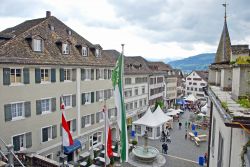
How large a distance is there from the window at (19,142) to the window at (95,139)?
32.4 feet

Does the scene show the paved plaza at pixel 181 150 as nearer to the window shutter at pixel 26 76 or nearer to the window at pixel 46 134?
the window at pixel 46 134

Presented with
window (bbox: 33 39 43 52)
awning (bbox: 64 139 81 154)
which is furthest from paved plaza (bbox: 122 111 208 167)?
window (bbox: 33 39 43 52)

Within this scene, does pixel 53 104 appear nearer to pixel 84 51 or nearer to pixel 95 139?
pixel 84 51

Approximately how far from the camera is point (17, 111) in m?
18.2

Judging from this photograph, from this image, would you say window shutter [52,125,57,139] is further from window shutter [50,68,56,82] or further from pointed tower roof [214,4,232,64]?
pointed tower roof [214,4,232,64]

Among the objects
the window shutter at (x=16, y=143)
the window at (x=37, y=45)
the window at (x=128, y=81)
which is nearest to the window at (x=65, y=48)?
the window at (x=37, y=45)

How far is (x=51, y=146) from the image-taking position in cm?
2155

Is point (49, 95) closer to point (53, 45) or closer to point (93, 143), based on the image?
point (53, 45)

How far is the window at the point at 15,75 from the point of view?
17.5 metres

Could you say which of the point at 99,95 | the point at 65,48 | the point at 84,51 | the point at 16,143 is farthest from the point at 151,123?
the point at 16,143

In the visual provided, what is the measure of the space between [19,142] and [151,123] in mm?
18834

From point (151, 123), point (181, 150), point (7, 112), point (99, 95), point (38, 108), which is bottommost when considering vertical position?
point (181, 150)

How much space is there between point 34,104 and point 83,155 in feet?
28.4

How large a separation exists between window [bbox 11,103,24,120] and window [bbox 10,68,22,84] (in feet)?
6.18
